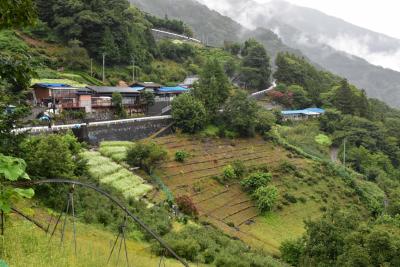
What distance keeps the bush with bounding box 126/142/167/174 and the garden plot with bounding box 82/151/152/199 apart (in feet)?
3.58

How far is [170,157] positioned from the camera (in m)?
33.8

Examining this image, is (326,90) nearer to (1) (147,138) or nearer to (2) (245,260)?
(1) (147,138)

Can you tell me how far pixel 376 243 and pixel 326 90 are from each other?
186 feet

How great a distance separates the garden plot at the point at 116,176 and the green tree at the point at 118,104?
9.93 meters

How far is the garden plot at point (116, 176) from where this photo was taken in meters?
25.2

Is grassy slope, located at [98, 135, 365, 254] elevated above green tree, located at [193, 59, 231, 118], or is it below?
below

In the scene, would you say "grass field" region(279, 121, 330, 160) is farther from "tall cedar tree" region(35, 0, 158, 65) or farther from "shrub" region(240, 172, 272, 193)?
"tall cedar tree" region(35, 0, 158, 65)

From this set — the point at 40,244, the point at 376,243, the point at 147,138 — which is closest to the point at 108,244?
the point at 40,244

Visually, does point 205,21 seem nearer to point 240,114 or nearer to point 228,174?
point 240,114

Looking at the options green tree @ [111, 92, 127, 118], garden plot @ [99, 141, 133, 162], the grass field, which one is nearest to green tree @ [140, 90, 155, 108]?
green tree @ [111, 92, 127, 118]

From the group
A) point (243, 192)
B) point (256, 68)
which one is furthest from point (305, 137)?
point (256, 68)

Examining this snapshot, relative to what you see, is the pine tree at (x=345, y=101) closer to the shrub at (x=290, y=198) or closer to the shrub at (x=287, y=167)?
the shrub at (x=287, y=167)

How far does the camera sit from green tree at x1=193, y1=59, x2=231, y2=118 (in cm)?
4194

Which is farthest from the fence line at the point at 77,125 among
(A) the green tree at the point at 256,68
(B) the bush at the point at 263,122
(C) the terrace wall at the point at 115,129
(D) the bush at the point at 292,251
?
(A) the green tree at the point at 256,68
